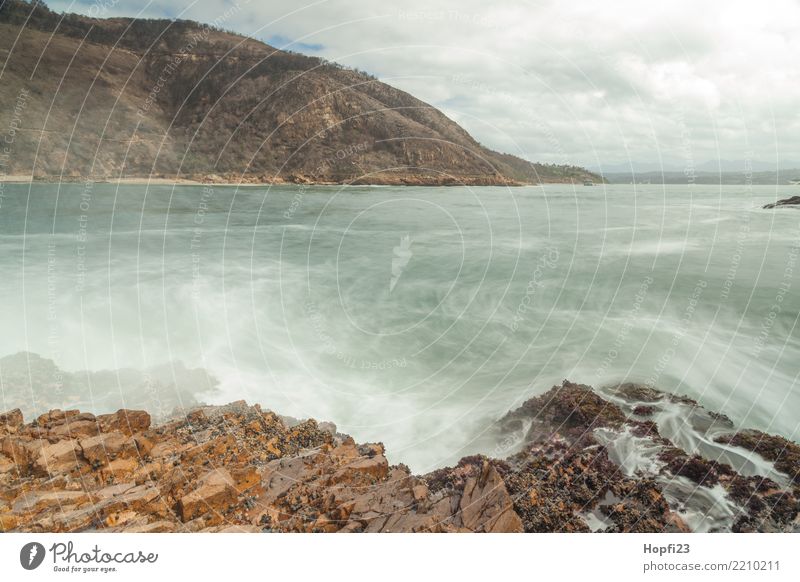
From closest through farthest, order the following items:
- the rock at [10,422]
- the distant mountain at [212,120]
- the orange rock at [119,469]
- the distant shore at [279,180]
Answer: the orange rock at [119,469]
the rock at [10,422]
the distant shore at [279,180]
the distant mountain at [212,120]

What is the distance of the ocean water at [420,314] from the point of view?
363 inches

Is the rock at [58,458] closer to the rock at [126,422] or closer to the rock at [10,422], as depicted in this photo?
the rock at [126,422]

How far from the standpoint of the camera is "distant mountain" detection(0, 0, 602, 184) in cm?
4959

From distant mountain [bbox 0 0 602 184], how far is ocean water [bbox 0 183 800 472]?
1064 inches

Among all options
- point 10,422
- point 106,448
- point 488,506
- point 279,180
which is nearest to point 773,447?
point 488,506

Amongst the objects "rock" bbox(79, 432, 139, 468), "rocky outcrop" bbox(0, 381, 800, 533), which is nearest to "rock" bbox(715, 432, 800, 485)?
"rocky outcrop" bbox(0, 381, 800, 533)

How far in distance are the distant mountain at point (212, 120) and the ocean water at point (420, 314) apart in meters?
27.0

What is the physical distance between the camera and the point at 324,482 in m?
5.18

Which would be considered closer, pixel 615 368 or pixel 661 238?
pixel 615 368

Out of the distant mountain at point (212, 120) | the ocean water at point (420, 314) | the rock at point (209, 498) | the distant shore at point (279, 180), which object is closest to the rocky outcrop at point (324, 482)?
the rock at point (209, 498)

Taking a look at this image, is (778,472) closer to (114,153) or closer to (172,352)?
(172,352)

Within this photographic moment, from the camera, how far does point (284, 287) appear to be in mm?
16359

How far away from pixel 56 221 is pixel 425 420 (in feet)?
104
